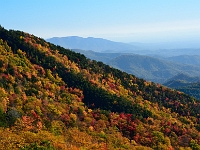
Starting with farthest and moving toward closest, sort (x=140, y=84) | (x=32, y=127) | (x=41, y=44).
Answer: (x=140, y=84) < (x=41, y=44) < (x=32, y=127)

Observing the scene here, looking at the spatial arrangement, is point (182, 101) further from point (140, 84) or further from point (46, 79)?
point (46, 79)

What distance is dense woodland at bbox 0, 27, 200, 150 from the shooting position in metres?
43.8

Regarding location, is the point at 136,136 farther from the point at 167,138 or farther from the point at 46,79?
the point at 46,79

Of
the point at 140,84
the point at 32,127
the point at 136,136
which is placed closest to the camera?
the point at 32,127

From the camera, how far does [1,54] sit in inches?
2761

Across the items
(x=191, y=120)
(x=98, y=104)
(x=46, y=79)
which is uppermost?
(x=46, y=79)

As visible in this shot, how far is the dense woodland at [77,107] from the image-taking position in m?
43.8

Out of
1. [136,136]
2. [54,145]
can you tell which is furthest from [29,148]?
[136,136]

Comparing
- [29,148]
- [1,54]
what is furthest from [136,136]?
[1,54]

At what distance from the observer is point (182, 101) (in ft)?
324

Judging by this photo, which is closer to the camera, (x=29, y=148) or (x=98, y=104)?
(x=29, y=148)

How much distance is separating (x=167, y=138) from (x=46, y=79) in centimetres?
3402

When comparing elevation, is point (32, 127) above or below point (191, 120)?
above

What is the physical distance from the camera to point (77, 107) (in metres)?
61.7
